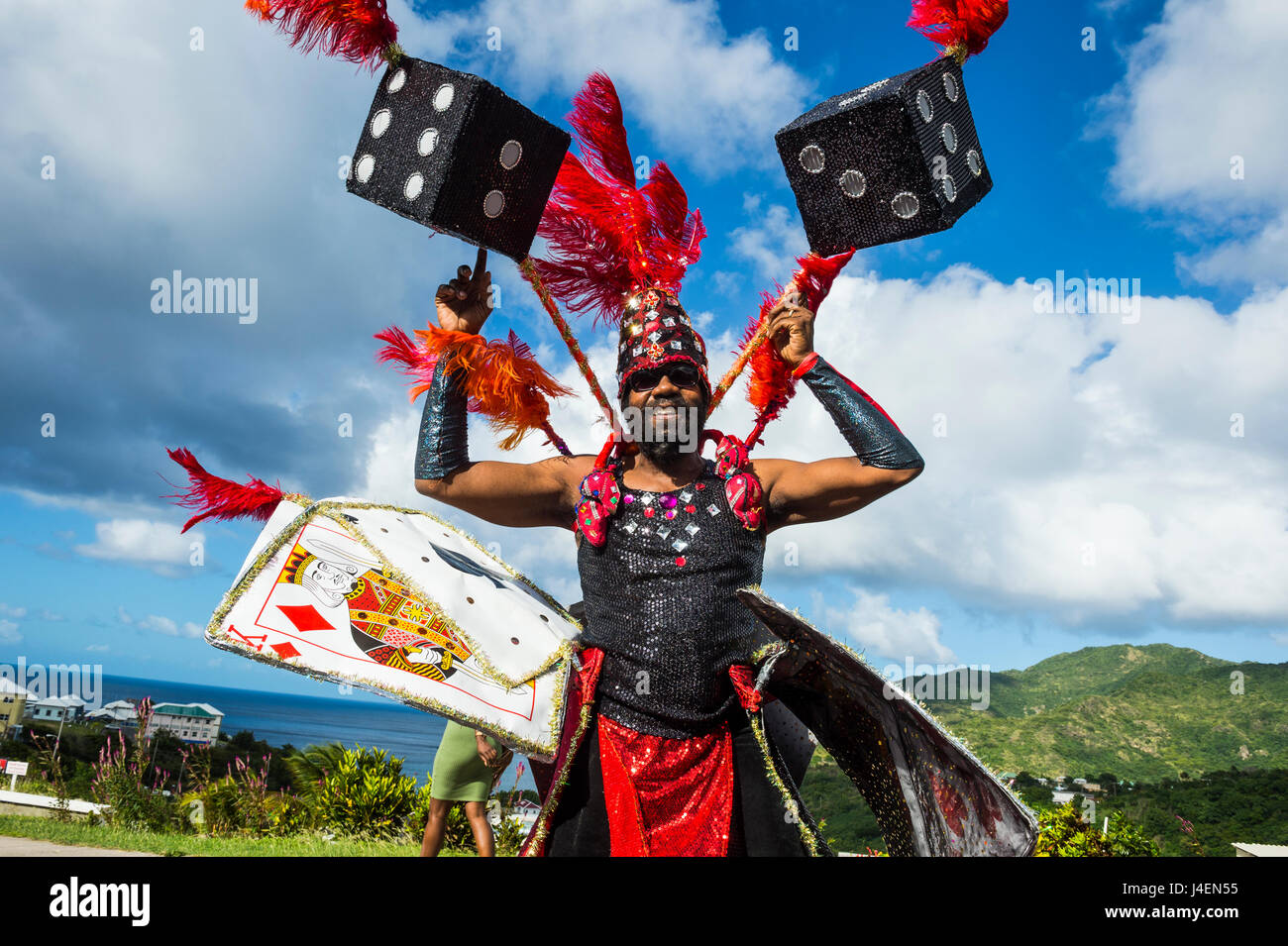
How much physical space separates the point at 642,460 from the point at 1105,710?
462 inches

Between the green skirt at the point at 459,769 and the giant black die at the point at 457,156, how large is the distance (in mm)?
3558

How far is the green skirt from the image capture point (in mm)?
5457

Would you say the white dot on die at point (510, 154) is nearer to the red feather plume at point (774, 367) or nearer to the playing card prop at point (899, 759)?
the red feather plume at point (774, 367)

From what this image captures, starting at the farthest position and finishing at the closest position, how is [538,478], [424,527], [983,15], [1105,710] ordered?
[1105,710] < [424,527] < [538,478] < [983,15]

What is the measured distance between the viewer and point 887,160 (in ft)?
9.82

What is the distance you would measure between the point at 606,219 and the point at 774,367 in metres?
0.90

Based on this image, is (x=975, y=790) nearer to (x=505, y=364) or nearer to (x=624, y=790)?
(x=624, y=790)

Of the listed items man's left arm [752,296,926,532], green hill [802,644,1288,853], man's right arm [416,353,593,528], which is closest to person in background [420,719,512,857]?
man's right arm [416,353,593,528]

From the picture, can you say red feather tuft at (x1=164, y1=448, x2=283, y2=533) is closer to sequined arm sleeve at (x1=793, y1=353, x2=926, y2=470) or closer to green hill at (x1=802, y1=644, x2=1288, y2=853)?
sequined arm sleeve at (x1=793, y1=353, x2=926, y2=470)

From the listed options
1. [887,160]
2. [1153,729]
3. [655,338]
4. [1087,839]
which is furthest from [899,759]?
[1153,729]

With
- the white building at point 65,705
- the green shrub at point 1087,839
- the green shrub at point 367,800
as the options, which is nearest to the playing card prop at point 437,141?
the green shrub at point 1087,839

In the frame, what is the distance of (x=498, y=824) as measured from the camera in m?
7.99
